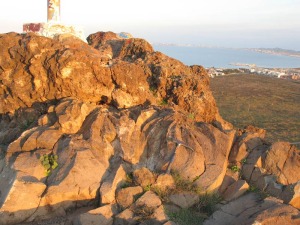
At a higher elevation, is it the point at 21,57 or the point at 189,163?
the point at 21,57

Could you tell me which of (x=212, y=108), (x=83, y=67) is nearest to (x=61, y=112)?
(x=83, y=67)

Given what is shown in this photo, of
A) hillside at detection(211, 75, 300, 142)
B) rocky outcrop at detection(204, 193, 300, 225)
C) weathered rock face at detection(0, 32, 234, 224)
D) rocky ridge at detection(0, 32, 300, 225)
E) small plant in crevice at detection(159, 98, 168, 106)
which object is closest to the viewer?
rocky outcrop at detection(204, 193, 300, 225)

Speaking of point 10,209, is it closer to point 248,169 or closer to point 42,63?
point 42,63

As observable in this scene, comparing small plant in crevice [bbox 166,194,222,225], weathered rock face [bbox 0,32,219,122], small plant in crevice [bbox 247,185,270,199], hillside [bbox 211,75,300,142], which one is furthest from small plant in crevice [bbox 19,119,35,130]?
hillside [bbox 211,75,300,142]

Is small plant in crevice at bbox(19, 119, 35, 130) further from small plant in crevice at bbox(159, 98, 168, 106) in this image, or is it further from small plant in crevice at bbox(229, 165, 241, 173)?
small plant in crevice at bbox(229, 165, 241, 173)

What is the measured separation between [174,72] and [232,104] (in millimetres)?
29572

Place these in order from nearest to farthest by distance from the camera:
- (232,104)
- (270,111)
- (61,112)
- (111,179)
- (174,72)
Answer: (111,179), (61,112), (174,72), (270,111), (232,104)

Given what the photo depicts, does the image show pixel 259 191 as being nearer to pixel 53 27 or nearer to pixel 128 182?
pixel 128 182

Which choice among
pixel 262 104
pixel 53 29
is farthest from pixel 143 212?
pixel 262 104

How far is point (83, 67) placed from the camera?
1135 cm

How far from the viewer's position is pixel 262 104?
42531 millimetres

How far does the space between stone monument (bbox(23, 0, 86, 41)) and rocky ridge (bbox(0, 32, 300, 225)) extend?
0.99 metres

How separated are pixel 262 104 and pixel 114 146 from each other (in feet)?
118

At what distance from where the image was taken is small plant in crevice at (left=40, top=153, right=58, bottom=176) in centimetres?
936
